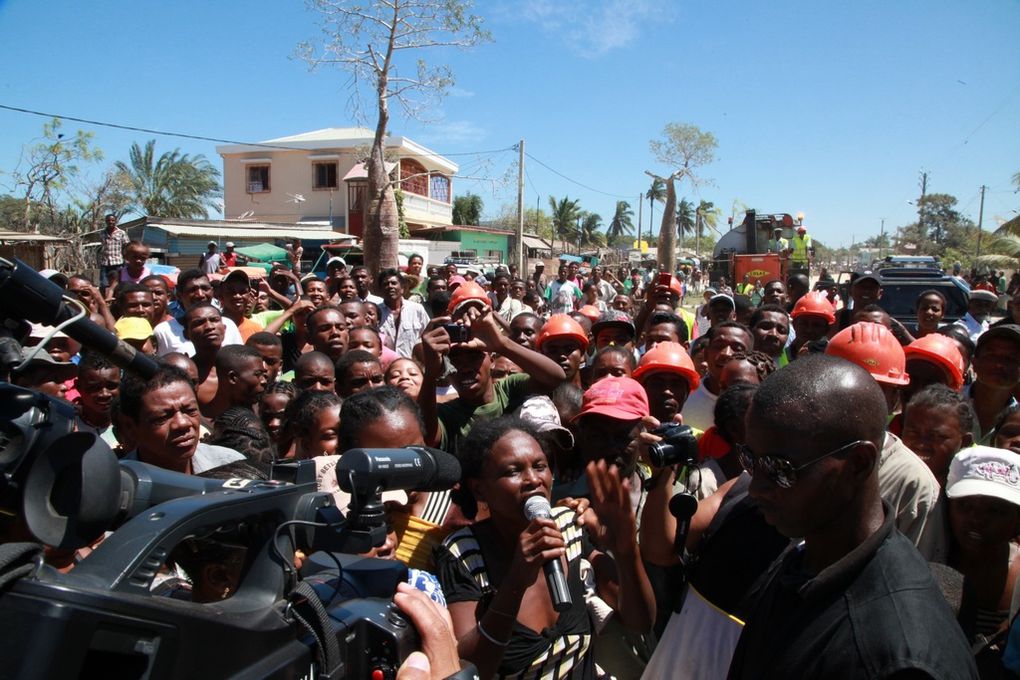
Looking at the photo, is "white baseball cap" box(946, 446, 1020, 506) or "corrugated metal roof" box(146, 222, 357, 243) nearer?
"white baseball cap" box(946, 446, 1020, 506)

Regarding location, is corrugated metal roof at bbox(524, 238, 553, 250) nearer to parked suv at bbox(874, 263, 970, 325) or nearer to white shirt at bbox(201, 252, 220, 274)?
white shirt at bbox(201, 252, 220, 274)

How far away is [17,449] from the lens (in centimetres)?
97

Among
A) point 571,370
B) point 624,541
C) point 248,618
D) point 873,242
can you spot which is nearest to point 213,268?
point 571,370

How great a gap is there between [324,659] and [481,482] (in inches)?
54.4

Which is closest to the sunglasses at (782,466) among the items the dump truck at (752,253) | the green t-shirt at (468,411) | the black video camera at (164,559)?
the black video camera at (164,559)

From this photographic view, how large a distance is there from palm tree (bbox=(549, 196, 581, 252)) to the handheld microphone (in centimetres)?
6135

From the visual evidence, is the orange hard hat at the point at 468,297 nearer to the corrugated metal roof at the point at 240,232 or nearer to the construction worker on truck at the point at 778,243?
the construction worker on truck at the point at 778,243

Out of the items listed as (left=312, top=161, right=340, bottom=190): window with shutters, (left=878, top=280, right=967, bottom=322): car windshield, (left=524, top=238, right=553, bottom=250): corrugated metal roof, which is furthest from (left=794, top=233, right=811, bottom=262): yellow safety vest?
(left=524, top=238, right=553, bottom=250): corrugated metal roof

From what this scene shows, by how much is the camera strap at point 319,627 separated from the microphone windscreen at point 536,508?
1039mm

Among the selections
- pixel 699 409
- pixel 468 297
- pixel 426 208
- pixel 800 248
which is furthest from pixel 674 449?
pixel 426 208

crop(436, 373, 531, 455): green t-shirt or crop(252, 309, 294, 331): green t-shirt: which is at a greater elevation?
crop(252, 309, 294, 331): green t-shirt

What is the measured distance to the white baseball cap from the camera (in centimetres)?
247

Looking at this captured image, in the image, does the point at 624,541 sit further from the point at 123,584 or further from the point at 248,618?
the point at 123,584

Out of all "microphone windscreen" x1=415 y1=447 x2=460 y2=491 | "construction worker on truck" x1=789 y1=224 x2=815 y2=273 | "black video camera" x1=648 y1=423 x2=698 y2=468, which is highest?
"construction worker on truck" x1=789 y1=224 x2=815 y2=273
